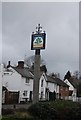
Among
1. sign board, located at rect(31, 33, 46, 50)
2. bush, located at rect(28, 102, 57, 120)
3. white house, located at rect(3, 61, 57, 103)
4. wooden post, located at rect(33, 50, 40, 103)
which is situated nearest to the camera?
bush, located at rect(28, 102, 57, 120)

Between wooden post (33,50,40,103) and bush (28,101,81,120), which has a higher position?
wooden post (33,50,40,103)

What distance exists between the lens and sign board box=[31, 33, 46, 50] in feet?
82.6

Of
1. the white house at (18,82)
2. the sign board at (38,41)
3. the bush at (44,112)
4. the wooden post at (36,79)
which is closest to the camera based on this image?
the bush at (44,112)

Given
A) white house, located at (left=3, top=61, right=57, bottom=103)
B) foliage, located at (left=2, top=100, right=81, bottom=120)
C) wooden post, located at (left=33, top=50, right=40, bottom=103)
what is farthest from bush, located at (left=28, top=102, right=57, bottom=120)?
white house, located at (left=3, top=61, right=57, bottom=103)

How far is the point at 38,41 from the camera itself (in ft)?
83.8

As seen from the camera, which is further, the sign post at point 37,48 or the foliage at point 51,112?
the sign post at point 37,48

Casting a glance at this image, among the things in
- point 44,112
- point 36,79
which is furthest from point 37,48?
point 44,112

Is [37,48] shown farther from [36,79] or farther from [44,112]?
[44,112]

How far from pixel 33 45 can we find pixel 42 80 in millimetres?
40639

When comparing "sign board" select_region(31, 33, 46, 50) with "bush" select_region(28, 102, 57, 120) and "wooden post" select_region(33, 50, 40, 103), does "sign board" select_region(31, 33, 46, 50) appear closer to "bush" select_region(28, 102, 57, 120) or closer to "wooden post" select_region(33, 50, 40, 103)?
"wooden post" select_region(33, 50, 40, 103)

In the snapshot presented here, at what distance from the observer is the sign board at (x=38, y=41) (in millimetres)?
25188

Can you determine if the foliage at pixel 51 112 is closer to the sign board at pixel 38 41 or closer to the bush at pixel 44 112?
the bush at pixel 44 112

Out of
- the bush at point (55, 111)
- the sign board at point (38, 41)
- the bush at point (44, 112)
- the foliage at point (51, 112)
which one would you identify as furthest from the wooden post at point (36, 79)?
the bush at point (44, 112)

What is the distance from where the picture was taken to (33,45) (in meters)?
25.6
